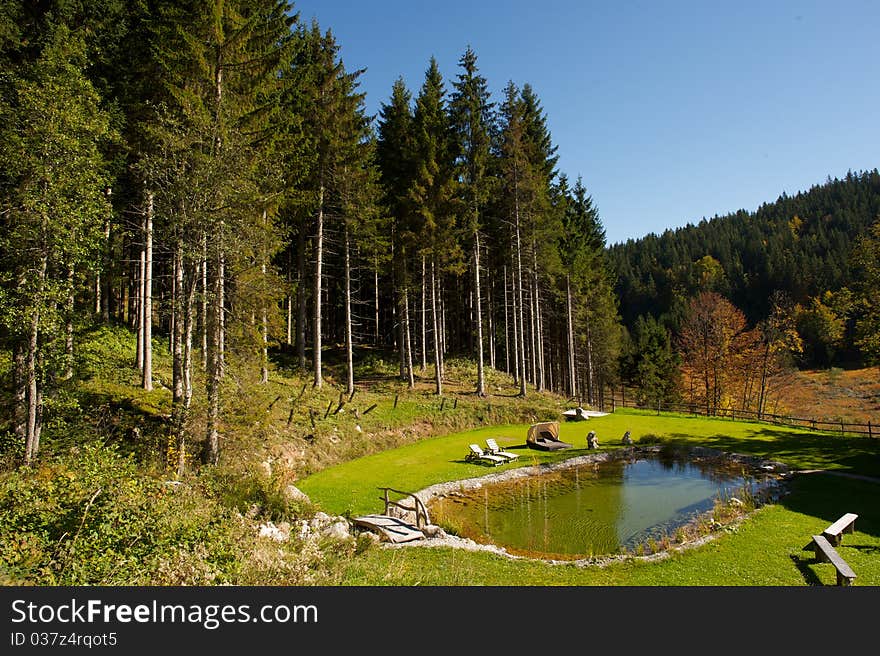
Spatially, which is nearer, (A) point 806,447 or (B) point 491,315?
(A) point 806,447

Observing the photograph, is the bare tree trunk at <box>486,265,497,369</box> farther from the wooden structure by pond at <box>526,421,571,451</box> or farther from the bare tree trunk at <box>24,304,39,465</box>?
the bare tree trunk at <box>24,304,39,465</box>

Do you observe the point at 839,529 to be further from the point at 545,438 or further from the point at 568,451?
the point at 545,438

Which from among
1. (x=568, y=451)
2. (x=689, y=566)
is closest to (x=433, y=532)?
(x=689, y=566)

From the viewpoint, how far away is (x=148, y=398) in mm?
15719

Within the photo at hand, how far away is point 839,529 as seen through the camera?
35.3 ft

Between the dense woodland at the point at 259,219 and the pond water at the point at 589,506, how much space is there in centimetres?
868

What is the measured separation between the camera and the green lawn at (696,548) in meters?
8.95

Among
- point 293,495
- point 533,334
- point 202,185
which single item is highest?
point 202,185

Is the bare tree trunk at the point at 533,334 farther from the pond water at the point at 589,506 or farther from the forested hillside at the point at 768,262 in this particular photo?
the forested hillside at the point at 768,262

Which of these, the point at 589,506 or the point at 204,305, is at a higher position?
the point at 204,305

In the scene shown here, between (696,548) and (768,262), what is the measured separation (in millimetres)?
126332

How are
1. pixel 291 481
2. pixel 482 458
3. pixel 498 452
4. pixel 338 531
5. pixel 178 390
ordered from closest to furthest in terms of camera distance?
pixel 338 531
pixel 178 390
pixel 291 481
pixel 482 458
pixel 498 452
